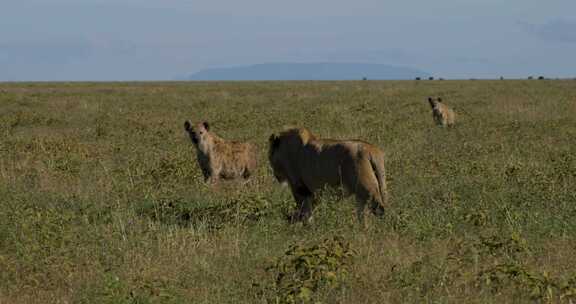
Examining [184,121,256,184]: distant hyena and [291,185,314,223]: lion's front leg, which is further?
[184,121,256,184]: distant hyena

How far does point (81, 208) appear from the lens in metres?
9.62

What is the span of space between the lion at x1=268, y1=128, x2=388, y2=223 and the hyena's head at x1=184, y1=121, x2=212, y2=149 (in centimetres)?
338

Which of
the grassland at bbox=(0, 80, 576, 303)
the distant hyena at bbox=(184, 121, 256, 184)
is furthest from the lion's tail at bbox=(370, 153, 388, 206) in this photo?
the distant hyena at bbox=(184, 121, 256, 184)

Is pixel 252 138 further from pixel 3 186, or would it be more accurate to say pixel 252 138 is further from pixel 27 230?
pixel 27 230

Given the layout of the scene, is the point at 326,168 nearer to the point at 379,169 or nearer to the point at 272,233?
the point at 379,169

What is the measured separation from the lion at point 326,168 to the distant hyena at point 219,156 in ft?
10.8

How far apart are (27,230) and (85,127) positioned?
1444 centimetres

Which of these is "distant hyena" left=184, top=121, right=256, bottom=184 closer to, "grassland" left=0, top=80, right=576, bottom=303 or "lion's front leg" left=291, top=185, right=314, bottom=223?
"grassland" left=0, top=80, right=576, bottom=303

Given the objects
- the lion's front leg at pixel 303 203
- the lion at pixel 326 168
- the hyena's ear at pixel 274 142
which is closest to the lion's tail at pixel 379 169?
the lion at pixel 326 168

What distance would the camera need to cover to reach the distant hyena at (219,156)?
12992 millimetres

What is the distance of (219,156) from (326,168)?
460cm

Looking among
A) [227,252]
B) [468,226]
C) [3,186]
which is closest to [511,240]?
[468,226]

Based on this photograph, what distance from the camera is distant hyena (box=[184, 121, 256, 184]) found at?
1299cm

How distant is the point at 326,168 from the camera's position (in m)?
8.89
